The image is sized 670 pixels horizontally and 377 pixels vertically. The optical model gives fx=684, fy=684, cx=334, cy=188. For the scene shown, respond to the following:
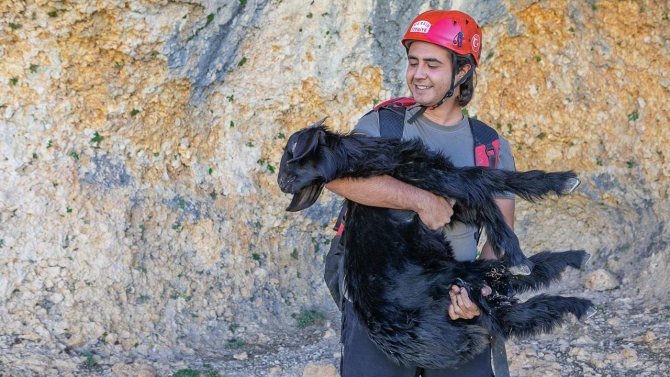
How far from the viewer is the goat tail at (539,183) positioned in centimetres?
242

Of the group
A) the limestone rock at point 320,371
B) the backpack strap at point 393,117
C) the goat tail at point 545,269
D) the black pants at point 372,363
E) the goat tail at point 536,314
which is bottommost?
the limestone rock at point 320,371

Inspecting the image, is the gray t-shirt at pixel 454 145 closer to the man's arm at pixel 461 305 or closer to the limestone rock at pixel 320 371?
the man's arm at pixel 461 305

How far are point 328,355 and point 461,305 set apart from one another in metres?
2.45

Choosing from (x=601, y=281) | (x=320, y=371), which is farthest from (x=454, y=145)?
(x=601, y=281)

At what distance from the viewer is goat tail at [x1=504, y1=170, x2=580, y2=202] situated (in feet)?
7.95

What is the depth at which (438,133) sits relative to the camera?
8.78 feet

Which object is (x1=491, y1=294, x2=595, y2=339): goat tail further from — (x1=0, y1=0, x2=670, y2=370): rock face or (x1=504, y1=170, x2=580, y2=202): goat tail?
(x1=0, y1=0, x2=670, y2=370): rock face

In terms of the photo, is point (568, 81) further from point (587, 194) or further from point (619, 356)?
point (619, 356)

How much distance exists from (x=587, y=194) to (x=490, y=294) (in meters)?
3.62

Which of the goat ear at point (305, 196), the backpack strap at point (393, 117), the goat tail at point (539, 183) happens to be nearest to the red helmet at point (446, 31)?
the backpack strap at point (393, 117)

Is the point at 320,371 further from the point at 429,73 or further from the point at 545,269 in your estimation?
the point at 429,73

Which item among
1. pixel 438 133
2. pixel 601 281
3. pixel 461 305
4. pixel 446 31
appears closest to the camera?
pixel 461 305

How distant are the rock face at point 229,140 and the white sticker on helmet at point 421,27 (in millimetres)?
2496

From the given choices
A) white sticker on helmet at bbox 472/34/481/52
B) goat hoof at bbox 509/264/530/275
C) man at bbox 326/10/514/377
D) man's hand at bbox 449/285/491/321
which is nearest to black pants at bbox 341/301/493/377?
man at bbox 326/10/514/377
